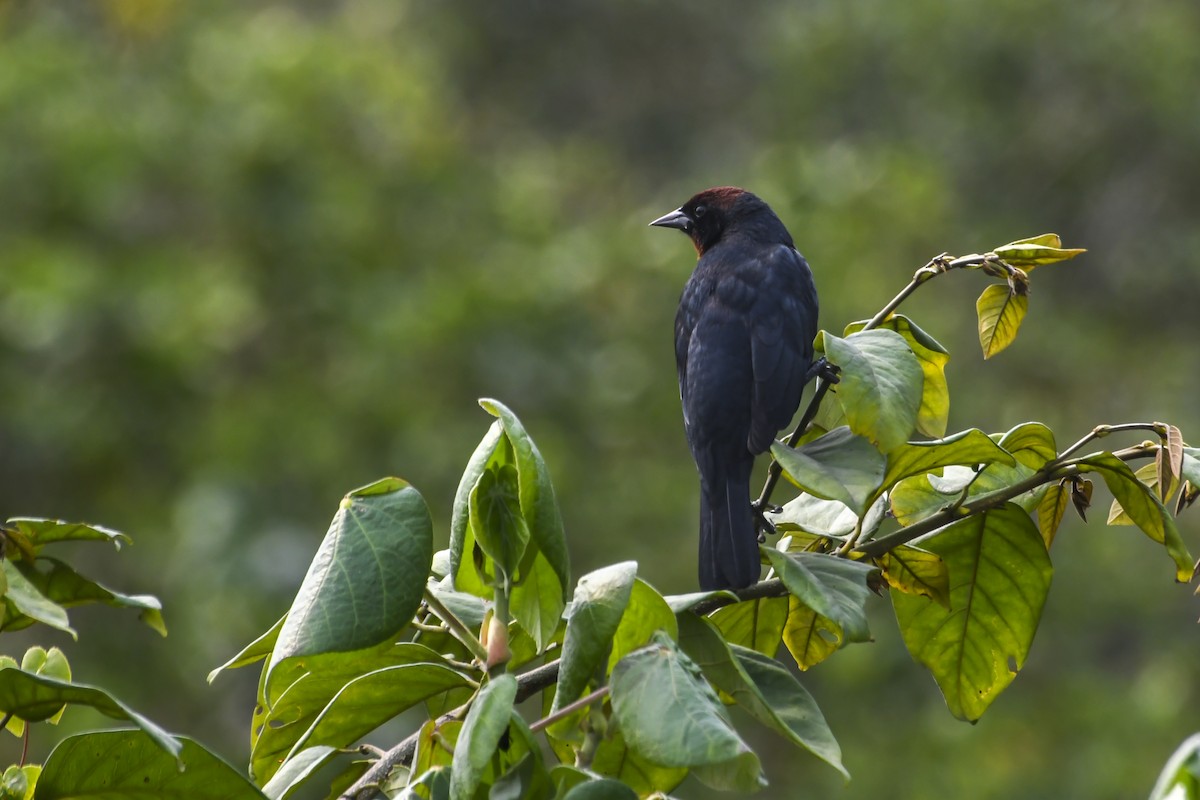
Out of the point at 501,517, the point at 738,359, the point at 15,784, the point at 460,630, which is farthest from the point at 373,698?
the point at 738,359

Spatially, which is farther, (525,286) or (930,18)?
(930,18)

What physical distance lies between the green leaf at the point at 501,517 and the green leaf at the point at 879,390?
39cm

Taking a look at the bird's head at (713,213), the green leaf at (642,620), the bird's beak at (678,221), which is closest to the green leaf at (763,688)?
the green leaf at (642,620)

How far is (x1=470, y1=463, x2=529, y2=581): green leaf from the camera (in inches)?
59.7

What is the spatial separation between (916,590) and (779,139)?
1284 cm

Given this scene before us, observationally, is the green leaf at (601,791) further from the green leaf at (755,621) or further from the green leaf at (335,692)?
the green leaf at (755,621)

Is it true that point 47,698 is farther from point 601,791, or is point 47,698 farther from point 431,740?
point 601,791

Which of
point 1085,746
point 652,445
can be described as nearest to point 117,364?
point 652,445

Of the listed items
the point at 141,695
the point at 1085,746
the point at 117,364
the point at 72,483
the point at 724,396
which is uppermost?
the point at 724,396

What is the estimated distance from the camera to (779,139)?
1432 centimetres

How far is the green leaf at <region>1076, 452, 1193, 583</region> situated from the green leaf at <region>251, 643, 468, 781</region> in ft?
2.55

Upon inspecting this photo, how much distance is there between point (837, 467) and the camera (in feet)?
5.53

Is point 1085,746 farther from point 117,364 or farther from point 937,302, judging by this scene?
point 117,364

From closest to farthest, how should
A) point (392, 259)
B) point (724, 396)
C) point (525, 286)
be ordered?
1. point (724, 396)
2. point (525, 286)
3. point (392, 259)
